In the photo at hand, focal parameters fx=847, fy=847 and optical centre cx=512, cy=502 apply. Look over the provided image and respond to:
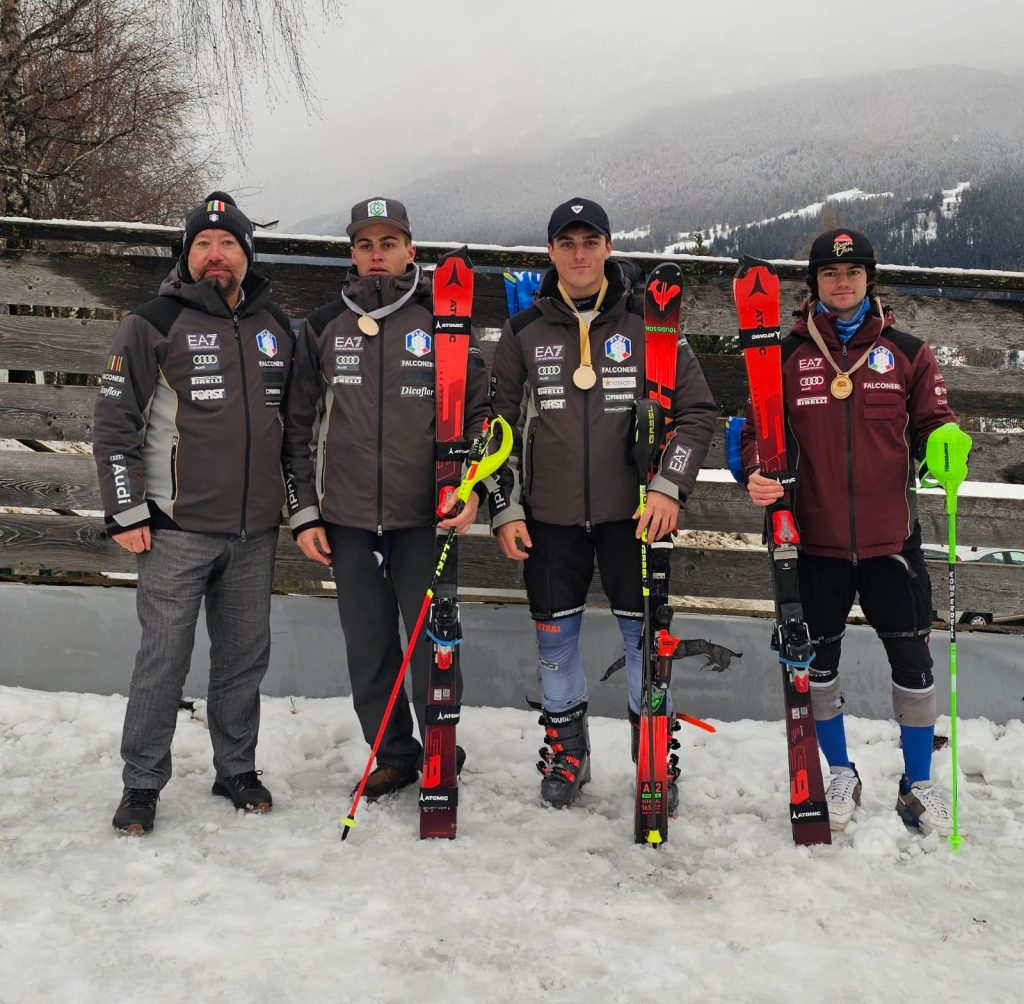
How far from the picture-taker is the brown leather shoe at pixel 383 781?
3494 mm

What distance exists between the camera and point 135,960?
238 centimetres

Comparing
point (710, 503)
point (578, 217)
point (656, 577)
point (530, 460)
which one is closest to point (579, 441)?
point (530, 460)

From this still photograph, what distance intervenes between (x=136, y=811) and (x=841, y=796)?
274cm

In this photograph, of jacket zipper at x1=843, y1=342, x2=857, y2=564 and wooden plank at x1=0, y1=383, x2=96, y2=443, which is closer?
jacket zipper at x1=843, y1=342, x2=857, y2=564

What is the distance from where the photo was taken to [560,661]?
3.51 m

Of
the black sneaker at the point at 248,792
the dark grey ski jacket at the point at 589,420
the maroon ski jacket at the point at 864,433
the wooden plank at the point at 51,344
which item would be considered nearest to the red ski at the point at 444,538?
the dark grey ski jacket at the point at 589,420

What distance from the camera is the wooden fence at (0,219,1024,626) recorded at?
429 centimetres

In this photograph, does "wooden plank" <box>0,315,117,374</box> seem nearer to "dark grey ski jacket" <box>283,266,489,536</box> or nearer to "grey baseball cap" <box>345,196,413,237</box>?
"dark grey ski jacket" <box>283,266,489,536</box>

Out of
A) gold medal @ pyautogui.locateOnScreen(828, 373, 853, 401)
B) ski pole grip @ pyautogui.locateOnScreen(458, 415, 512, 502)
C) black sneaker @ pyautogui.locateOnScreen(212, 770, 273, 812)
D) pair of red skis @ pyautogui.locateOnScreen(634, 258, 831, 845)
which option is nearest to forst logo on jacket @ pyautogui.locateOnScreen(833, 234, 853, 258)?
pair of red skis @ pyautogui.locateOnScreen(634, 258, 831, 845)

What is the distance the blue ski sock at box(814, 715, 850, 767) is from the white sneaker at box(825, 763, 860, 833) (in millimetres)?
32

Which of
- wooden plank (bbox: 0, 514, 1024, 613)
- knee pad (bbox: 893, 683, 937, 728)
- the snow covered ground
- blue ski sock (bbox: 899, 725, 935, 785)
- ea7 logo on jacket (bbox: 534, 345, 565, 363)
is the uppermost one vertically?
ea7 logo on jacket (bbox: 534, 345, 565, 363)

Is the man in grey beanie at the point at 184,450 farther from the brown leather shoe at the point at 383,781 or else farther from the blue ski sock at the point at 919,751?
the blue ski sock at the point at 919,751

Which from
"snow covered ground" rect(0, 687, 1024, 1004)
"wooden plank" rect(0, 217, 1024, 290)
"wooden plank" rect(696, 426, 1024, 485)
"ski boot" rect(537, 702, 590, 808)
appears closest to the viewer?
"snow covered ground" rect(0, 687, 1024, 1004)

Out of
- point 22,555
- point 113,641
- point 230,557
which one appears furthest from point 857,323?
point 22,555
